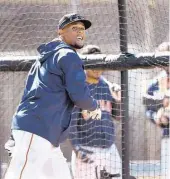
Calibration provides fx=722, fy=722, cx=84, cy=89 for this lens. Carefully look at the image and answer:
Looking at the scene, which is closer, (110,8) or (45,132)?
(45,132)

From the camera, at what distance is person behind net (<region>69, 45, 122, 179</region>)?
6.60m

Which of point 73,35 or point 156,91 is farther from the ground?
point 156,91

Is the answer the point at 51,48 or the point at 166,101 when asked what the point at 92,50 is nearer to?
Result: the point at 166,101

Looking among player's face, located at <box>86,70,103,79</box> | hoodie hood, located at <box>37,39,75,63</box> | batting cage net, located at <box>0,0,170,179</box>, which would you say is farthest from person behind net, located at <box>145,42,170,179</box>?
hoodie hood, located at <box>37,39,75,63</box>

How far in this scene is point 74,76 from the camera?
4.67 metres

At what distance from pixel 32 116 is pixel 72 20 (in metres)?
0.74

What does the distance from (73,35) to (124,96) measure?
124cm

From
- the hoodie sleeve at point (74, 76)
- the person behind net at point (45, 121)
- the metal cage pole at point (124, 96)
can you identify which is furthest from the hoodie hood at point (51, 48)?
the metal cage pole at point (124, 96)

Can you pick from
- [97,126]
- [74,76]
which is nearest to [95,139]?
[97,126]

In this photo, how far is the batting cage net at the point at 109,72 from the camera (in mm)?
6055

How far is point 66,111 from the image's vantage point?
4.93 metres

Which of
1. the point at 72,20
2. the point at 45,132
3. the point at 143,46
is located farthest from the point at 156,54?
the point at 45,132

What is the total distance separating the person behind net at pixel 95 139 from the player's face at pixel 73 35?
5.03 feet

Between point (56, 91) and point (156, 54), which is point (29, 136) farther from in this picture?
point (156, 54)
